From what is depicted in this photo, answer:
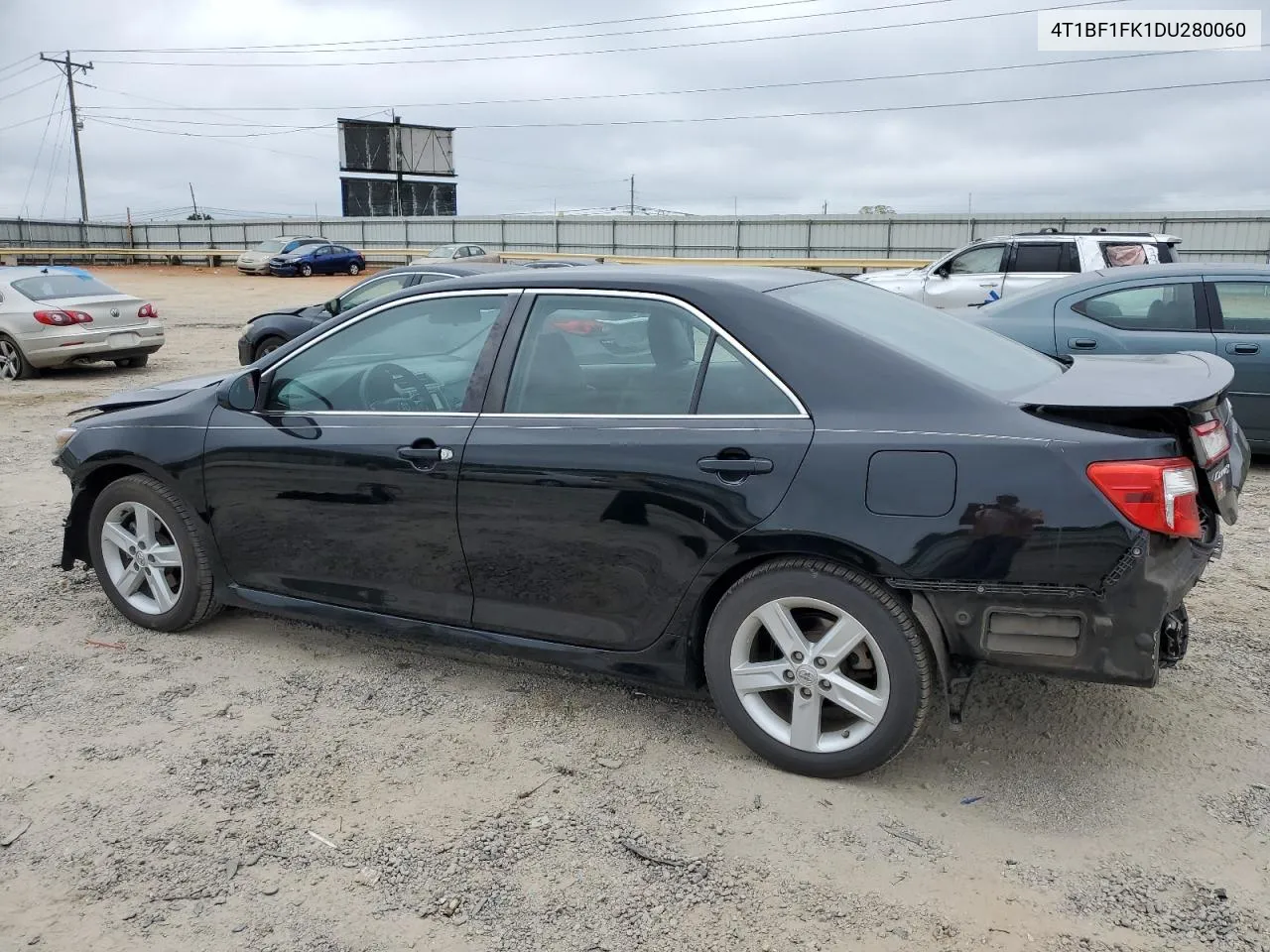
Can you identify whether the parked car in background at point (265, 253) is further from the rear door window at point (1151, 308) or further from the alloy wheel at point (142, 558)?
the alloy wheel at point (142, 558)

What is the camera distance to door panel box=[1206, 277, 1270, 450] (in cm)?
705

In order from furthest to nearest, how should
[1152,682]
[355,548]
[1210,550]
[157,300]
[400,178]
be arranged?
[400,178], [157,300], [355,548], [1210,550], [1152,682]

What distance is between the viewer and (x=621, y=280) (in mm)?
3654

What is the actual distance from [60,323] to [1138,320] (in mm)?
12309

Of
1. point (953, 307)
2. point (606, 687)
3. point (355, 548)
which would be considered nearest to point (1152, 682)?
point (606, 687)

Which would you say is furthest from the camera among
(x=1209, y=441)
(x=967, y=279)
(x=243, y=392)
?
(x=967, y=279)

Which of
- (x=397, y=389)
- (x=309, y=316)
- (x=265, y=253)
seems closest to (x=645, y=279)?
(x=397, y=389)

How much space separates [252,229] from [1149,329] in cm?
5002

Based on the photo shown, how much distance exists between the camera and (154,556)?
4551 mm

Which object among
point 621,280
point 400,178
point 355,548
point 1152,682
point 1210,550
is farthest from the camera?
point 400,178

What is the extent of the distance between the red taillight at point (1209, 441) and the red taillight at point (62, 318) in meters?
13.5

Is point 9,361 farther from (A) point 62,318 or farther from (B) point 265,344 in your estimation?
(B) point 265,344

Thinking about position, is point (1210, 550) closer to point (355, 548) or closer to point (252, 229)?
point (355, 548)

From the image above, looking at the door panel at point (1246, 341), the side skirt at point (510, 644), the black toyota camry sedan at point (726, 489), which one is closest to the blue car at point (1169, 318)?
the door panel at point (1246, 341)
